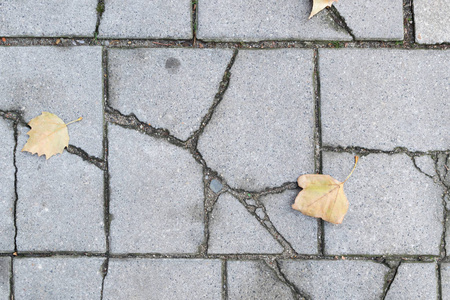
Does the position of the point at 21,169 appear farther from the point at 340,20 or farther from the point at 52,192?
the point at 340,20

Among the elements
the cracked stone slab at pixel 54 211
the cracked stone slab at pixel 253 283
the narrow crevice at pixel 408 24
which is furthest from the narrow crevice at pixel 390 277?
the cracked stone slab at pixel 54 211

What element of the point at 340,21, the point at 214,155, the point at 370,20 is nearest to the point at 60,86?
the point at 214,155

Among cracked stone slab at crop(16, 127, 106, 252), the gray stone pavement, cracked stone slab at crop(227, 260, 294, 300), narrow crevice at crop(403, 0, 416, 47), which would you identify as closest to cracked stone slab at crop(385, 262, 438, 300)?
the gray stone pavement

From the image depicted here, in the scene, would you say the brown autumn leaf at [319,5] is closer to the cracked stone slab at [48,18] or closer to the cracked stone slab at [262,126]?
the cracked stone slab at [262,126]

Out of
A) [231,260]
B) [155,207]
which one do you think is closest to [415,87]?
[231,260]

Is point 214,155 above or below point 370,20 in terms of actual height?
below

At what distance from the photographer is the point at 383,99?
2.19m

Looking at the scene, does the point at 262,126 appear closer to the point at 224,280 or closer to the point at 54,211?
the point at 224,280

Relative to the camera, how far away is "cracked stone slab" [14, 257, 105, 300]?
7.00 feet

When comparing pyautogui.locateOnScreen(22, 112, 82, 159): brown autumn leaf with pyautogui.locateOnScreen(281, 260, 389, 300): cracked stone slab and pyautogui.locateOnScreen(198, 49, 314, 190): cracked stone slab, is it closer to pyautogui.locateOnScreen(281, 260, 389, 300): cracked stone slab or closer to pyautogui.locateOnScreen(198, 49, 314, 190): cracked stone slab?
pyautogui.locateOnScreen(198, 49, 314, 190): cracked stone slab

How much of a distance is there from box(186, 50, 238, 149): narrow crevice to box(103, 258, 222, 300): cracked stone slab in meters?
0.68

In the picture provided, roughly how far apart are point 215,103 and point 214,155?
30 cm

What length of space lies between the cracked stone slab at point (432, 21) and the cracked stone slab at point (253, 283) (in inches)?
63.4

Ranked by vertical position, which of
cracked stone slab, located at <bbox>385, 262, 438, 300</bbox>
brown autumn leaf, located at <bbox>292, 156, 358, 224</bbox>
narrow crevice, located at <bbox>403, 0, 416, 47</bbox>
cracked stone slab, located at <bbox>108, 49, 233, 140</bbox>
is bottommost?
cracked stone slab, located at <bbox>385, 262, 438, 300</bbox>
